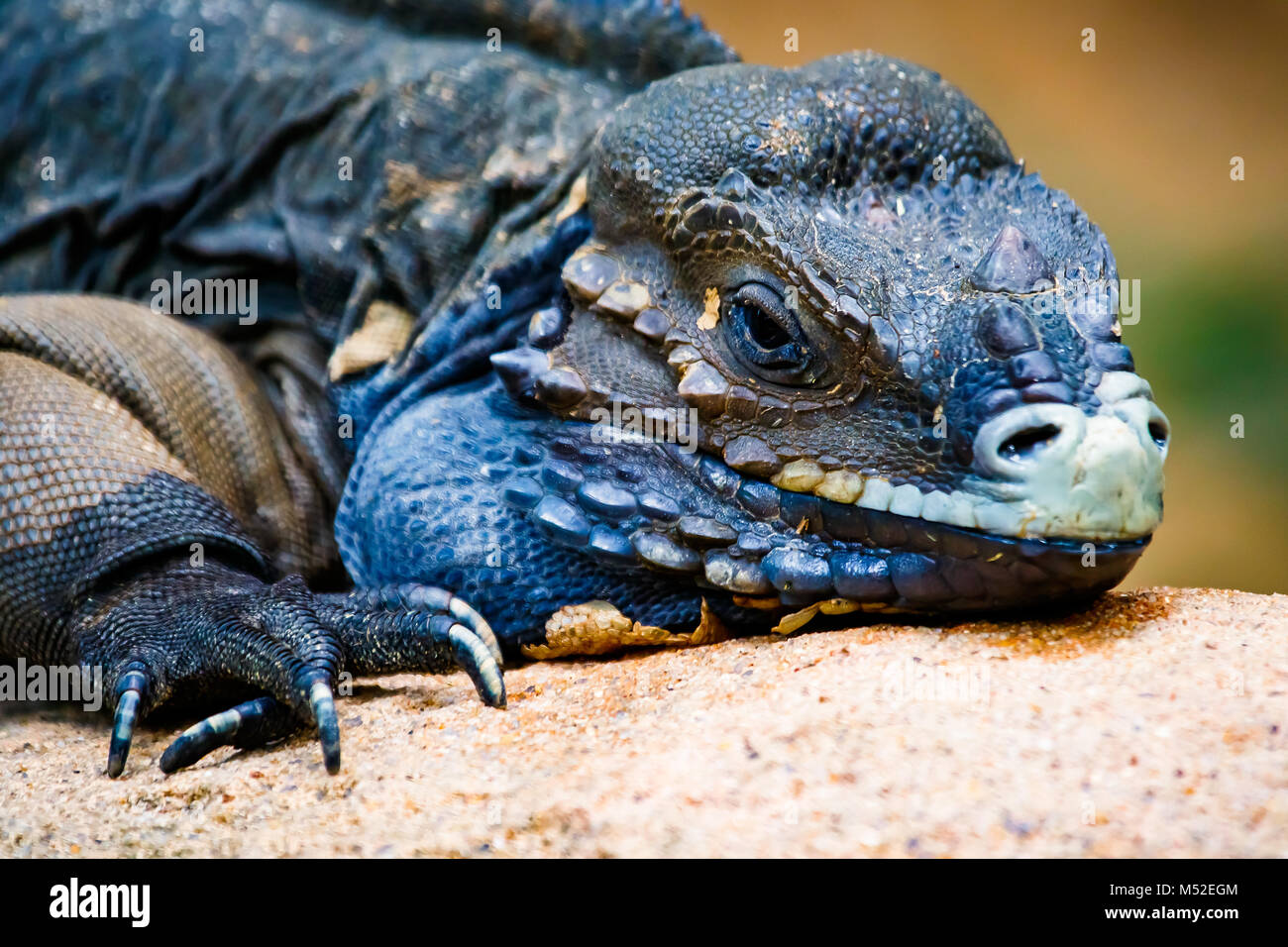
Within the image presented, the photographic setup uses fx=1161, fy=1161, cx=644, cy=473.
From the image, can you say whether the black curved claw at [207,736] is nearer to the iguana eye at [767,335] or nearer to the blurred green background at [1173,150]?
the iguana eye at [767,335]

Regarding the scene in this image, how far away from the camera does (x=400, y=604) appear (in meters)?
3.63

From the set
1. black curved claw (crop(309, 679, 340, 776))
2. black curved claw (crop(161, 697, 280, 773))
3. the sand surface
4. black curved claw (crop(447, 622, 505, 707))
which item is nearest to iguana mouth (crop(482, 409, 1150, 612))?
the sand surface

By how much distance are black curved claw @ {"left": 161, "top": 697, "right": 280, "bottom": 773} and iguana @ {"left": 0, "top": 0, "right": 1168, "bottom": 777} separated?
0.04ft

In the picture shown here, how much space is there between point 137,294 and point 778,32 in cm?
793

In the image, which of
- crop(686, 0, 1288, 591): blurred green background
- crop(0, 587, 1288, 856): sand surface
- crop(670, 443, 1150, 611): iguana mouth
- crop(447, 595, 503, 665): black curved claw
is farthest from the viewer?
crop(686, 0, 1288, 591): blurred green background

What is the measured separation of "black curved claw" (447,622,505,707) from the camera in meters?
3.32

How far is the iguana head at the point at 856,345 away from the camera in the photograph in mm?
3020

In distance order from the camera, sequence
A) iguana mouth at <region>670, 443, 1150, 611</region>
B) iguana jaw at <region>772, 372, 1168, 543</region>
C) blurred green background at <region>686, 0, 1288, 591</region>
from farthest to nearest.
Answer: blurred green background at <region>686, 0, 1288, 591</region> < iguana mouth at <region>670, 443, 1150, 611</region> < iguana jaw at <region>772, 372, 1168, 543</region>

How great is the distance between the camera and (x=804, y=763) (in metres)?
2.67

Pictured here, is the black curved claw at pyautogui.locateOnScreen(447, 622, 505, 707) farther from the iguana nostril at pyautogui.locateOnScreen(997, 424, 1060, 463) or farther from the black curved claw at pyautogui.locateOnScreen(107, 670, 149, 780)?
the iguana nostril at pyautogui.locateOnScreen(997, 424, 1060, 463)

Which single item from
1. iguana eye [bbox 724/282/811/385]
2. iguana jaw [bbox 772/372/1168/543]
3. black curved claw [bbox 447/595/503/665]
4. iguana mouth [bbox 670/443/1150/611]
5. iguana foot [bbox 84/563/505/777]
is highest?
iguana eye [bbox 724/282/811/385]
